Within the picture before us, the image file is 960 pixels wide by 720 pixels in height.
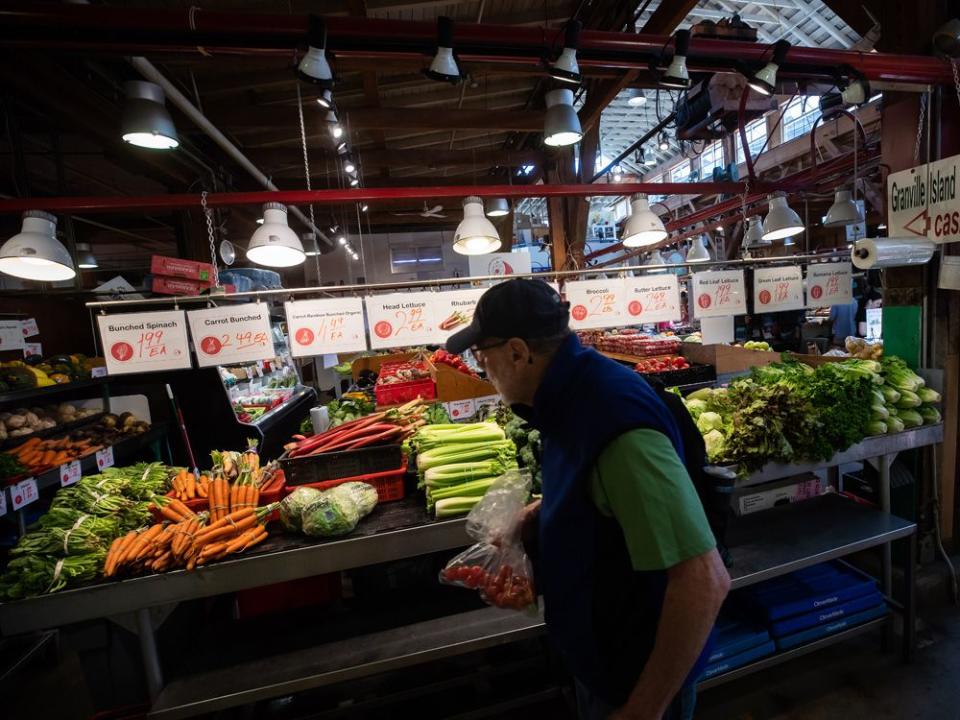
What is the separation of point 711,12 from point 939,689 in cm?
1242

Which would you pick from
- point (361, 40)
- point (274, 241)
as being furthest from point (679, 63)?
point (274, 241)

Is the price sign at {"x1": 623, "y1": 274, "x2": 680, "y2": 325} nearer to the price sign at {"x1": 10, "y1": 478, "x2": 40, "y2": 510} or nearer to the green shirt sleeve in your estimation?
the green shirt sleeve

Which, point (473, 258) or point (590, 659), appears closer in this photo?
point (590, 659)

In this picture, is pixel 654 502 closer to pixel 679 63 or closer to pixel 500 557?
pixel 500 557

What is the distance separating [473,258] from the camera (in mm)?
8328

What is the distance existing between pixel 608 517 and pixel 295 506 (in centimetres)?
184

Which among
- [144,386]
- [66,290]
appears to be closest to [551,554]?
[144,386]

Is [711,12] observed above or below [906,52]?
above

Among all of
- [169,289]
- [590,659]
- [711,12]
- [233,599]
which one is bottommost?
[233,599]

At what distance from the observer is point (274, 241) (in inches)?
141

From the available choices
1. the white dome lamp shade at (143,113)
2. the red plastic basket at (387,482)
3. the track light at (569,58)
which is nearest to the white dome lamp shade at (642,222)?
the track light at (569,58)

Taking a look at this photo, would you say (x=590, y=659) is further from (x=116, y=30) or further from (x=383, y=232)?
(x=383, y=232)

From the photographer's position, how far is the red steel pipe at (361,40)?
233cm

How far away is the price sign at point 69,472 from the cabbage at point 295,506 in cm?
346
